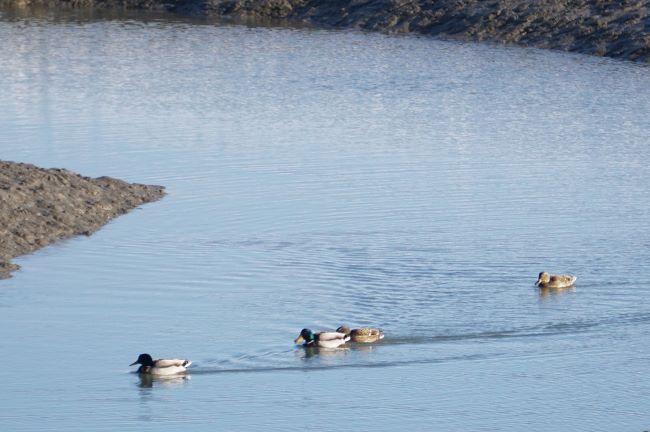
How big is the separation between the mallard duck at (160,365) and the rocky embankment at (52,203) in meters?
4.38

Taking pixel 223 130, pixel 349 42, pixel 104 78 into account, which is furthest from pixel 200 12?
pixel 223 130

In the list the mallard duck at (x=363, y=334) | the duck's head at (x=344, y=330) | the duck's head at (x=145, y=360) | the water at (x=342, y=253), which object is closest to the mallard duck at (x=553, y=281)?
the water at (x=342, y=253)

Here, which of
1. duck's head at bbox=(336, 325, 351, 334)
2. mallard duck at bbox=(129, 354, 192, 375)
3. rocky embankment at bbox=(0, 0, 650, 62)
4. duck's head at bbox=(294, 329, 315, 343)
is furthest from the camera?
rocky embankment at bbox=(0, 0, 650, 62)

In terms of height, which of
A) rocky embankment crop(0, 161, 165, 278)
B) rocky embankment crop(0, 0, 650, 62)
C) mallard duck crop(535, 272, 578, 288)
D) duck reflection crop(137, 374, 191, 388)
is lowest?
duck reflection crop(137, 374, 191, 388)

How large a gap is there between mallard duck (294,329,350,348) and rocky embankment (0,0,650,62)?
22975 mm

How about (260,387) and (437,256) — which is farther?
(437,256)

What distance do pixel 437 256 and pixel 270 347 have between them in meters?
4.25

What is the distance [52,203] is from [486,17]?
22.8 metres

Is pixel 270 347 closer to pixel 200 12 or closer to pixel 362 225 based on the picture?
pixel 362 225

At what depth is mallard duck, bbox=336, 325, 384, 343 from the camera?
1673cm

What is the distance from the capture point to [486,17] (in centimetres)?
4294

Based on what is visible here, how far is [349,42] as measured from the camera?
42281 millimetres

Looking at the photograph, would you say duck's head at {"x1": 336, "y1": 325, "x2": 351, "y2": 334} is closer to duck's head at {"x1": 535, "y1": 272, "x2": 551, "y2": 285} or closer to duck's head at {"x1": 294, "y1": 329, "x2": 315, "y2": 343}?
duck's head at {"x1": 294, "y1": 329, "x2": 315, "y2": 343}

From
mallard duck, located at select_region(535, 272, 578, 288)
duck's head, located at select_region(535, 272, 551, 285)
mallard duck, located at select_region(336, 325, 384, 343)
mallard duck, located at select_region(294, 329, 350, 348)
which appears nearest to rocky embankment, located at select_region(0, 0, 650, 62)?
mallard duck, located at select_region(535, 272, 578, 288)
